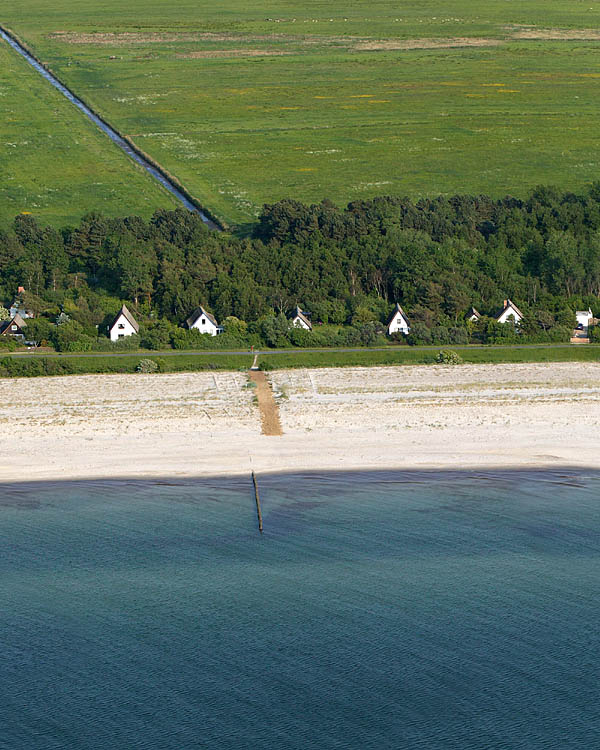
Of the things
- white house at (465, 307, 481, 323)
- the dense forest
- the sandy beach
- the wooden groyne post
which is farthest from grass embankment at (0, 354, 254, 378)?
the wooden groyne post

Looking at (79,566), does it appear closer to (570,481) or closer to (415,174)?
(570,481)

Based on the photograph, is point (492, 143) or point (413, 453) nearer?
point (413, 453)

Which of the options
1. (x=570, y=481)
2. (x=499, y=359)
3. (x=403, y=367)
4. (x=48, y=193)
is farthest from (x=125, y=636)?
(x=48, y=193)

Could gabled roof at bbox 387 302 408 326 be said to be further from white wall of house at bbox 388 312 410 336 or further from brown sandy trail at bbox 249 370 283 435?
brown sandy trail at bbox 249 370 283 435

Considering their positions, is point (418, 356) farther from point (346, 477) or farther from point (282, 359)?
point (346, 477)

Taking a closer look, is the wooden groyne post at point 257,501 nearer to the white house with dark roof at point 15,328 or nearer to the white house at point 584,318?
the white house with dark roof at point 15,328

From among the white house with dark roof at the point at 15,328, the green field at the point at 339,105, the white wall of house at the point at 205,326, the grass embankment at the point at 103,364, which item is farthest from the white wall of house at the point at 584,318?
the white house with dark roof at the point at 15,328
